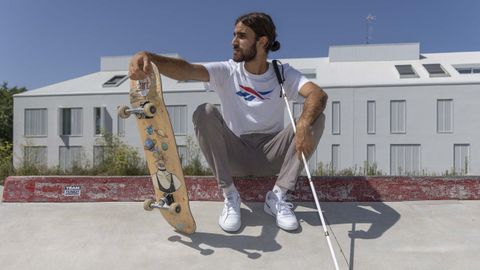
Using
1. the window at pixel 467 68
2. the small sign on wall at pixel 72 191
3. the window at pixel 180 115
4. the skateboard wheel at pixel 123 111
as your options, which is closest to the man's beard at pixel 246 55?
the skateboard wheel at pixel 123 111

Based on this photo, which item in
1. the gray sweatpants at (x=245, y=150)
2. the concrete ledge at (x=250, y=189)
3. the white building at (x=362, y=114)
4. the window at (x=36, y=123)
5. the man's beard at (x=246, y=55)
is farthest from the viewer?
the window at (x=36, y=123)

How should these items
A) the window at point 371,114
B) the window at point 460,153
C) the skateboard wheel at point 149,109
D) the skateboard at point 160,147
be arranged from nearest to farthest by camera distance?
1. the skateboard wheel at point 149,109
2. the skateboard at point 160,147
3. the window at point 460,153
4. the window at point 371,114

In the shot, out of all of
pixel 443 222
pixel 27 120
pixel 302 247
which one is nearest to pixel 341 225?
pixel 302 247

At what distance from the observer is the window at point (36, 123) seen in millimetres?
22109

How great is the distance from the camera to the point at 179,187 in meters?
2.66

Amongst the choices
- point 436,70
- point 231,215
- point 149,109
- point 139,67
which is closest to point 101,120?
point 436,70

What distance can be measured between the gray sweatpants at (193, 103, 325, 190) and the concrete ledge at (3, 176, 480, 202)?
476 millimetres

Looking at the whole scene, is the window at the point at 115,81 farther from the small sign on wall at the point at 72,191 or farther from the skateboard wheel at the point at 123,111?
the skateboard wheel at the point at 123,111

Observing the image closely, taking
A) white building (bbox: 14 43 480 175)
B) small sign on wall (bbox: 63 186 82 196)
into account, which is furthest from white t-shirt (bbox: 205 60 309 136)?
white building (bbox: 14 43 480 175)

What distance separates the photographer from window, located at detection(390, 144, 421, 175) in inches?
755

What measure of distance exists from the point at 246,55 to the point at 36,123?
22351 millimetres

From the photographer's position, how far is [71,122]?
72.0ft

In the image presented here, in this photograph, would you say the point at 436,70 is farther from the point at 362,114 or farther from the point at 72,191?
the point at 72,191

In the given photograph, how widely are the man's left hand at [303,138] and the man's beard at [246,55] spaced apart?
657mm
